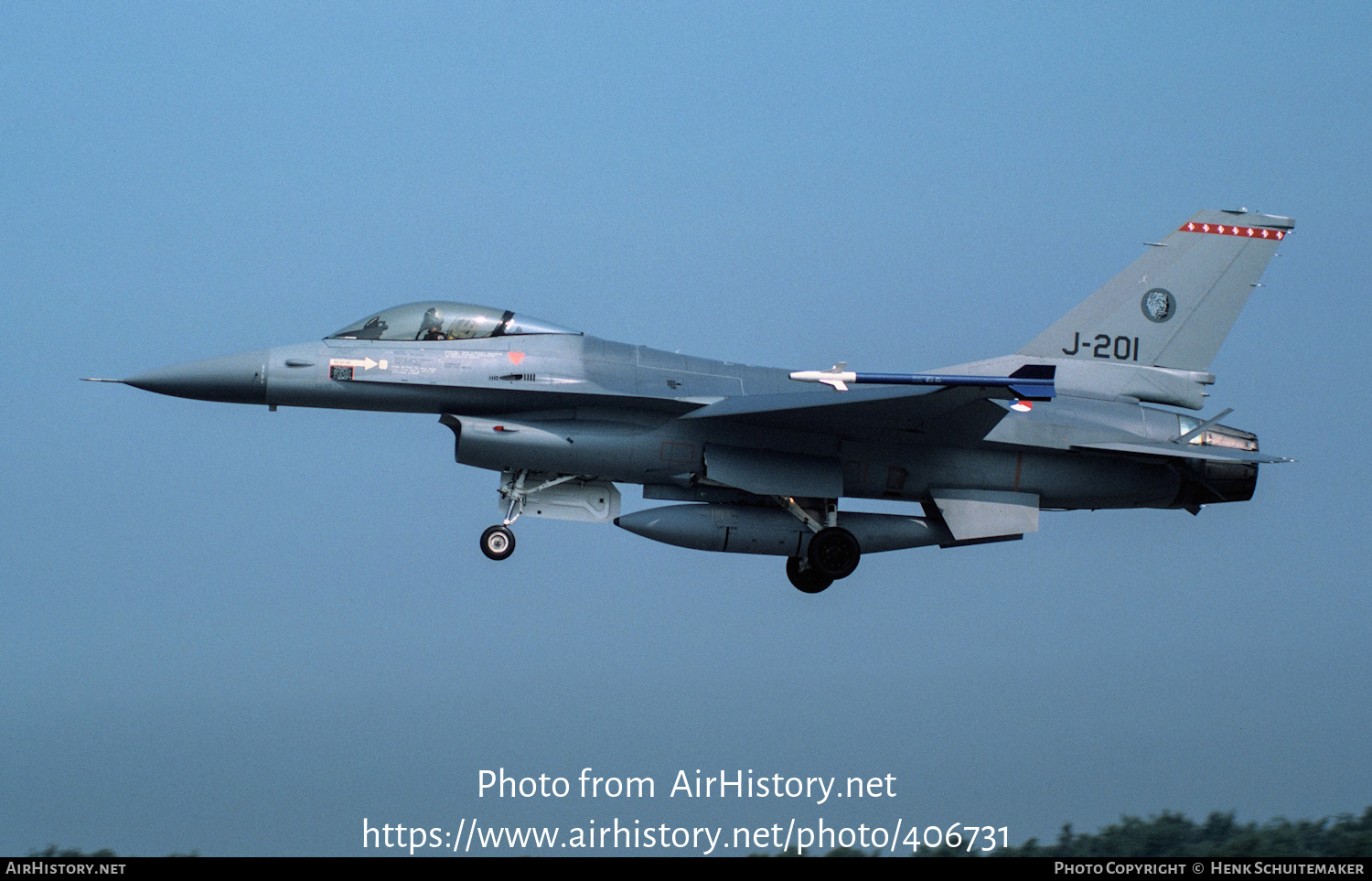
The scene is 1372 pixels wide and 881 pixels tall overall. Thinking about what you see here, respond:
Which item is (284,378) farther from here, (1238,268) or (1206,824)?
(1206,824)

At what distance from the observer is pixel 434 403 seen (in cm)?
1817

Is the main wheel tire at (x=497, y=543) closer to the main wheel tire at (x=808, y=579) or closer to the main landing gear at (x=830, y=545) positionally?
the main landing gear at (x=830, y=545)

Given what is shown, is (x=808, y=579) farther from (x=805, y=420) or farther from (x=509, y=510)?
(x=509, y=510)

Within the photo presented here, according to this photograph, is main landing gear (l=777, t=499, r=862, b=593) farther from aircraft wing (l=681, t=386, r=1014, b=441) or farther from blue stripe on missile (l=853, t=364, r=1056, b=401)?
blue stripe on missile (l=853, t=364, r=1056, b=401)

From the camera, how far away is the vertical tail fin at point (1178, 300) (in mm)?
20375

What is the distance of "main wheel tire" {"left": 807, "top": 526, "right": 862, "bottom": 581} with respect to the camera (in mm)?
19000

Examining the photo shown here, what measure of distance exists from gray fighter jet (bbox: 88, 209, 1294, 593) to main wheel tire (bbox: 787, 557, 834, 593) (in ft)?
0.09

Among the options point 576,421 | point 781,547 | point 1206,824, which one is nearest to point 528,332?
point 576,421

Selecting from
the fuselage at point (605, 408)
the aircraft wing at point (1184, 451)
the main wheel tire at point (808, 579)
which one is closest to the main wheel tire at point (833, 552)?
the fuselage at point (605, 408)

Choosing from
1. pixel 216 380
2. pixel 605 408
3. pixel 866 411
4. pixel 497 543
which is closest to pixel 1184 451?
pixel 866 411

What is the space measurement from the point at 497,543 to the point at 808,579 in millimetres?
4290

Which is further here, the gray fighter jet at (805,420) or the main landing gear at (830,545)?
the main landing gear at (830,545)

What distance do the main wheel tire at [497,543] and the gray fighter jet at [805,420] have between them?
0.6 inches

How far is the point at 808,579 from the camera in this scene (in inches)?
799
